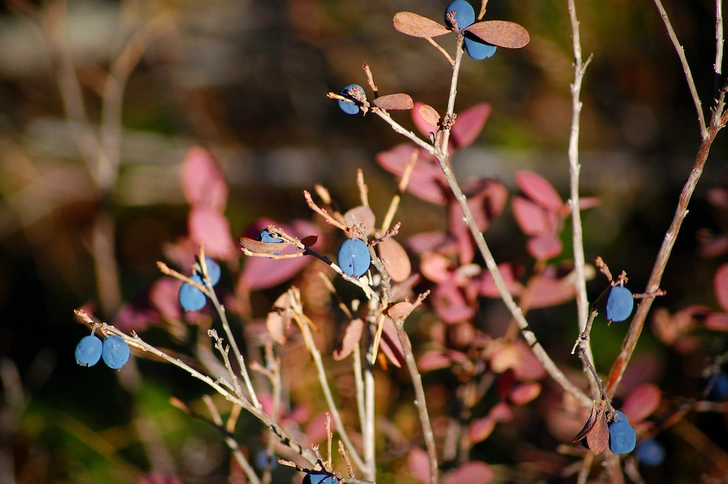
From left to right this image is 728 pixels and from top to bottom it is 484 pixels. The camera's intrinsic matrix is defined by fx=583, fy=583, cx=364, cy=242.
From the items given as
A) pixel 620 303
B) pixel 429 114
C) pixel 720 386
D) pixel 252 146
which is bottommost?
pixel 252 146

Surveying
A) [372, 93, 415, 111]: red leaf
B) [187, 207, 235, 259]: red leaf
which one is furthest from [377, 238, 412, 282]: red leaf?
[187, 207, 235, 259]: red leaf

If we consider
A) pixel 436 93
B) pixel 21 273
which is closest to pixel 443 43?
pixel 436 93

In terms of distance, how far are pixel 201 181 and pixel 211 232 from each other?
3.3 inches

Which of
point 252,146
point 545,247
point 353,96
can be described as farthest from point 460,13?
point 252,146

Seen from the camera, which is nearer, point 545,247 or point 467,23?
point 467,23

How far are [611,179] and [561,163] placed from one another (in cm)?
16

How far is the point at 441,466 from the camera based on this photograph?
84 cm

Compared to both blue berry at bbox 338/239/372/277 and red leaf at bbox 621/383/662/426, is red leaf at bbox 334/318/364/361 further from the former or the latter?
red leaf at bbox 621/383/662/426

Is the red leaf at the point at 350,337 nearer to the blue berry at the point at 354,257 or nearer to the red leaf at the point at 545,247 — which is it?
the blue berry at the point at 354,257

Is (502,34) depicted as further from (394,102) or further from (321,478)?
(321,478)

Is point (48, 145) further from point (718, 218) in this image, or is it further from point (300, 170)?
point (718, 218)

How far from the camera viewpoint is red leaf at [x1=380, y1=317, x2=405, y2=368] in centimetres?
58

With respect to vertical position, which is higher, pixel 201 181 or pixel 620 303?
pixel 620 303

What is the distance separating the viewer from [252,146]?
2.21 m
